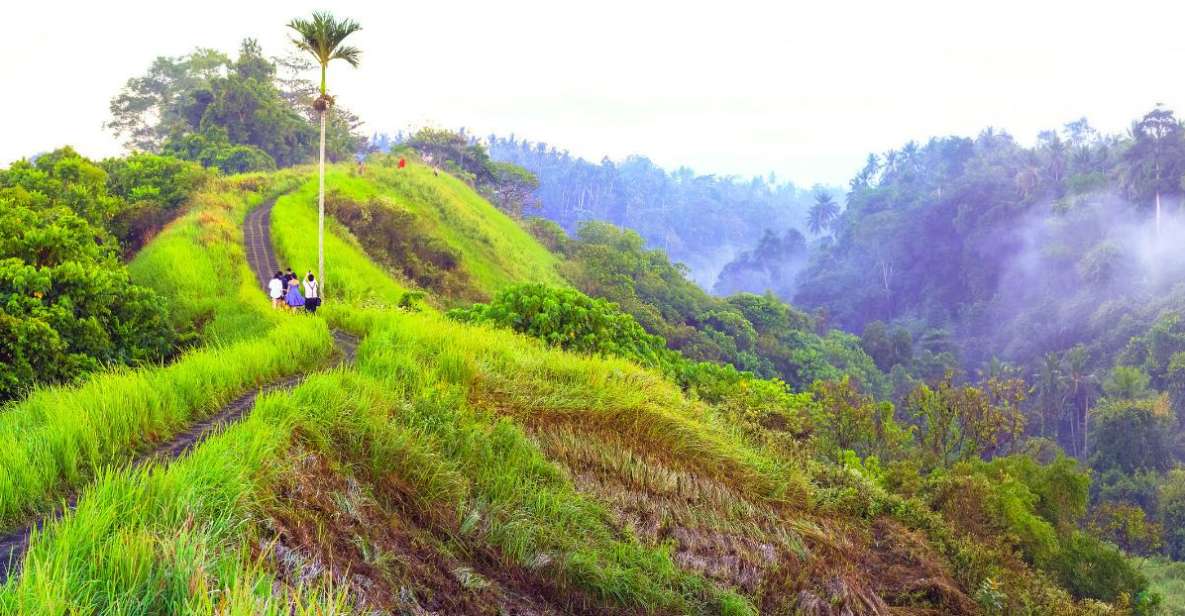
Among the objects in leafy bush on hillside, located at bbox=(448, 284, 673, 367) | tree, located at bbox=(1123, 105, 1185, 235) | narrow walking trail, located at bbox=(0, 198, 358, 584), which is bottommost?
leafy bush on hillside, located at bbox=(448, 284, 673, 367)

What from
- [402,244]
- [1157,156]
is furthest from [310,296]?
[1157,156]

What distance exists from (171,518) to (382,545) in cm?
152

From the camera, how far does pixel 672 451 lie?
8414 millimetres

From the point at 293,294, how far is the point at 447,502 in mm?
11929

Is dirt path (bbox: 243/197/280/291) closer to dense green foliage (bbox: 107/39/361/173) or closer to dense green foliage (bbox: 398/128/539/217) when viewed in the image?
dense green foliage (bbox: 107/39/361/173)

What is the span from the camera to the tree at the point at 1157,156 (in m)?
80.2

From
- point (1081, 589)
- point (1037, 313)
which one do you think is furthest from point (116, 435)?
point (1037, 313)

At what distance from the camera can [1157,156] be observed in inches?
3236

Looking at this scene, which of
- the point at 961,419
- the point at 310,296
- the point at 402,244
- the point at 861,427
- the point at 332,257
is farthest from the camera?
the point at 402,244

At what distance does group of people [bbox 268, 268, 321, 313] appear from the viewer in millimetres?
15414

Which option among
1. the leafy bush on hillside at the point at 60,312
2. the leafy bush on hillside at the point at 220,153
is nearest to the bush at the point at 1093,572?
the leafy bush on hillside at the point at 60,312

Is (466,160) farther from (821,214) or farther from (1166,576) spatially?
Answer: (821,214)

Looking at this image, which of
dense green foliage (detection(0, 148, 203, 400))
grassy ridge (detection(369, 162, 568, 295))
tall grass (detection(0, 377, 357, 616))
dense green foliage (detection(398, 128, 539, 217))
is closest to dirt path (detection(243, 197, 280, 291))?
dense green foliage (detection(0, 148, 203, 400))

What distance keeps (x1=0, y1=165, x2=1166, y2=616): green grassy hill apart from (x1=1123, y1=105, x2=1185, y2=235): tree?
92.1 metres
